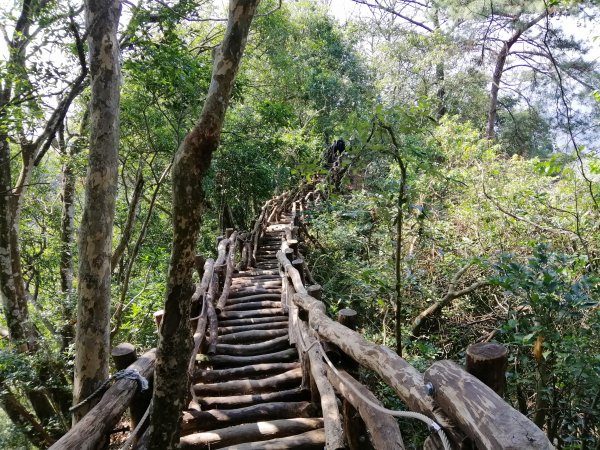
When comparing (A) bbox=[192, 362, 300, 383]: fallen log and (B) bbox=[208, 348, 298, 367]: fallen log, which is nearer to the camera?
(A) bbox=[192, 362, 300, 383]: fallen log

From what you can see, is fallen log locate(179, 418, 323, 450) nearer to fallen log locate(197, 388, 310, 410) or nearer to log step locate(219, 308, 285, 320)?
fallen log locate(197, 388, 310, 410)

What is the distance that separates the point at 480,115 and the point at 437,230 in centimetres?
1432

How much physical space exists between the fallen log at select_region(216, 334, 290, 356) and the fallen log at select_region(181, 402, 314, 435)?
4.46ft

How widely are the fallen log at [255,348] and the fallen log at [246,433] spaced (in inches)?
65.6

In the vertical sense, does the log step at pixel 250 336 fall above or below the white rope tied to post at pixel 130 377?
below

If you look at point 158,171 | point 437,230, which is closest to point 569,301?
point 437,230

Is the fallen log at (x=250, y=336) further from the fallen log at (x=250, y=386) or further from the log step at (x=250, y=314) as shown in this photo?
the fallen log at (x=250, y=386)

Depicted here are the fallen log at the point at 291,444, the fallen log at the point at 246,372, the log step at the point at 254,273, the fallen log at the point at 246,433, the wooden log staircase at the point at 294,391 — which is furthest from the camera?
the log step at the point at 254,273

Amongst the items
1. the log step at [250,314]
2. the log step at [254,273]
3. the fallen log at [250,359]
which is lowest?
the fallen log at [250,359]

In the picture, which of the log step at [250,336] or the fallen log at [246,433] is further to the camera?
the log step at [250,336]

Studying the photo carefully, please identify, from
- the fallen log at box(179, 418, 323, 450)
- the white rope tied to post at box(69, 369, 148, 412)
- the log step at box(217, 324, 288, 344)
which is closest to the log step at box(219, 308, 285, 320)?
the log step at box(217, 324, 288, 344)

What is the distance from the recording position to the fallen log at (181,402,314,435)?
137 inches

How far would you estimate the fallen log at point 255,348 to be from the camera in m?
4.99

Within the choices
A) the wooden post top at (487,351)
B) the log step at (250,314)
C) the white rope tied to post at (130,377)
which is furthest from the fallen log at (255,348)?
the wooden post top at (487,351)
